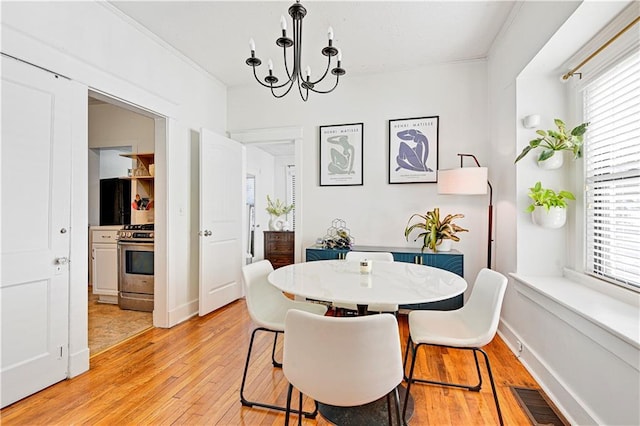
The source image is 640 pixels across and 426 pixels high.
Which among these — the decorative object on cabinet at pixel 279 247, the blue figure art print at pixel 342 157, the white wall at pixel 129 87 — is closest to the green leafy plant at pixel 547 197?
the blue figure art print at pixel 342 157

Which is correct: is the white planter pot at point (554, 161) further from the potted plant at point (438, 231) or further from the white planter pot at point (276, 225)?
the white planter pot at point (276, 225)

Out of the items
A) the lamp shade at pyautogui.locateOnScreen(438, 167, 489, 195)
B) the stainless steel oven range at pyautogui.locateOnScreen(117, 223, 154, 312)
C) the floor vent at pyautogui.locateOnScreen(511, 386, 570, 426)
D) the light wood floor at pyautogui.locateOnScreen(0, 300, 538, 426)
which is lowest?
the light wood floor at pyautogui.locateOnScreen(0, 300, 538, 426)

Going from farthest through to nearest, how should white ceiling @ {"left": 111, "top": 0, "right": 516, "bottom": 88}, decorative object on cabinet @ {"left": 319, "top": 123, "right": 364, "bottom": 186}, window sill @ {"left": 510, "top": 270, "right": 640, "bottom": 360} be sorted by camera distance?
decorative object on cabinet @ {"left": 319, "top": 123, "right": 364, "bottom": 186}, white ceiling @ {"left": 111, "top": 0, "right": 516, "bottom": 88}, window sill @ {"left": 510, "top": 270, "right": 640, "bottom": 360}

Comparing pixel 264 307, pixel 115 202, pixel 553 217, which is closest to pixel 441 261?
pixel 553 217

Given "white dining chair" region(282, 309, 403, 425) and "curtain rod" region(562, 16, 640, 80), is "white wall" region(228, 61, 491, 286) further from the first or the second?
"white dining chair" region(282, 309, 403, 425)

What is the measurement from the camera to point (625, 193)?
1763 mm

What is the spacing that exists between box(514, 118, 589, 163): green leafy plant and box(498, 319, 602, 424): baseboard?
56.4 inches

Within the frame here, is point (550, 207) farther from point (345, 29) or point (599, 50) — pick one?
point (345, 29)

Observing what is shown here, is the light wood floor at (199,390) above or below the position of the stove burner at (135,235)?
below

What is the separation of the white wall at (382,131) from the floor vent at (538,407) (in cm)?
157

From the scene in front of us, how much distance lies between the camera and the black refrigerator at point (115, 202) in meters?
4.64

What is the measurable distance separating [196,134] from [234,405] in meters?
2.87

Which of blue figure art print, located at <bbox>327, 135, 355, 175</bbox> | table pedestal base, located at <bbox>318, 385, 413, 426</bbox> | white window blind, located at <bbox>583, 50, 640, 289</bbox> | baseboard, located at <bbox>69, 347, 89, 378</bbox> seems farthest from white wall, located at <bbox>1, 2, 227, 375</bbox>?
white window blind, located at <bbox>583, 50, 640, 289</bbox>

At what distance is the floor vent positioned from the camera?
1682 mm
